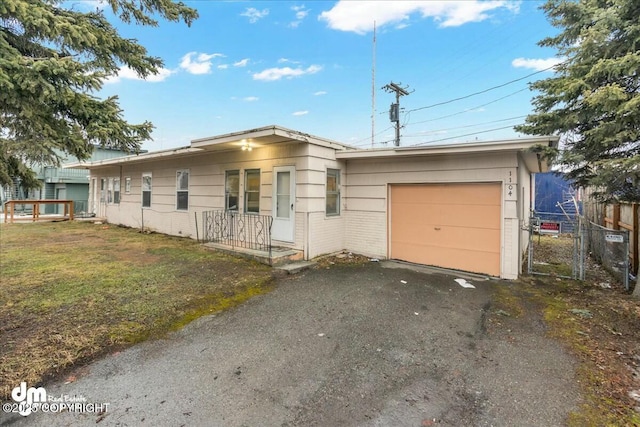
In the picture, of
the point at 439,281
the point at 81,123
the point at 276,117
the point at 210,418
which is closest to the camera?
the point at 210,418

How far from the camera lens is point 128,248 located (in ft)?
28.1

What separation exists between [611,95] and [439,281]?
3.69m

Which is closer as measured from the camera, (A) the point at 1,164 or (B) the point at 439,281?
(A) the point at 1,164

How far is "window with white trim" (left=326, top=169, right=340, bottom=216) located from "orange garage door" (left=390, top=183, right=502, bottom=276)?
1413 millimetres

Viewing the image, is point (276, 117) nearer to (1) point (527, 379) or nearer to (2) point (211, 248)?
(2) point (211, 248)

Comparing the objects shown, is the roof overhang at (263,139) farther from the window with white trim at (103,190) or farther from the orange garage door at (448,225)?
the window with white trim at (103,190)

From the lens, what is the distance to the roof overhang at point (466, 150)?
17.5ft

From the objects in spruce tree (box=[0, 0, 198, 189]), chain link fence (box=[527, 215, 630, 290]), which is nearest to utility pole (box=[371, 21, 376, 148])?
chain link fence (box=[527, 215, 630, 290])

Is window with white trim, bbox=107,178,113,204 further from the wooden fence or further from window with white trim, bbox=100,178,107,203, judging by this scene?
the wooden fence

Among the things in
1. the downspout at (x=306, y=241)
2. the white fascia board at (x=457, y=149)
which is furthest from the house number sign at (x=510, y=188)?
the downspout at (x=306, y=241)

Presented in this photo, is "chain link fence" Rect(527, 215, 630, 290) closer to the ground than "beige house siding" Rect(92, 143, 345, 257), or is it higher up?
closer to the ground

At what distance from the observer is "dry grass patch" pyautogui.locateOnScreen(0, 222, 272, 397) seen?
3035mm

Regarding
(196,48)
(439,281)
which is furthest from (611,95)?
(196,48)

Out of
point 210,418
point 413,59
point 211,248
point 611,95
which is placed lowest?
point 210,418
